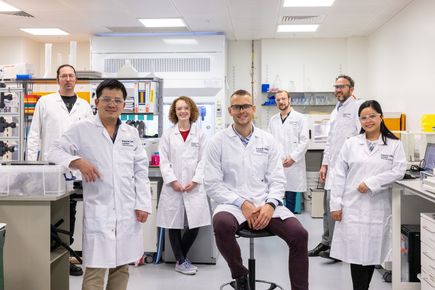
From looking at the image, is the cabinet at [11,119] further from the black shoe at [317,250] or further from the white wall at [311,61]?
the white wall at [311,61]

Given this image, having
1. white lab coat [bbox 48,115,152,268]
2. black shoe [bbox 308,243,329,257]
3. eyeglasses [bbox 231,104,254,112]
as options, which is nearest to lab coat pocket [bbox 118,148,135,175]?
white lab coat [bbox 48,115,152,268]

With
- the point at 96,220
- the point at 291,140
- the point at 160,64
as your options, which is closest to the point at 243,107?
the point at 96,220

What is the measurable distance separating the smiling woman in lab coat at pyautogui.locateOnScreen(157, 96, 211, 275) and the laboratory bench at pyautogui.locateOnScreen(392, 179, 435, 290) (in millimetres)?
1309

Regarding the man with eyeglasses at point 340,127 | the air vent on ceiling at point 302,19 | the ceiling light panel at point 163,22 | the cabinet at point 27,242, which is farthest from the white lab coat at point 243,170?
the ceiling light panel at point 163,22

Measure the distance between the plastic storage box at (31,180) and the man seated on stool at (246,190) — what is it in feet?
2.64

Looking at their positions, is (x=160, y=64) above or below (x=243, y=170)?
above

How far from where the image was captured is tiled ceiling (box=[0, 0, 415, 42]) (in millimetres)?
4863

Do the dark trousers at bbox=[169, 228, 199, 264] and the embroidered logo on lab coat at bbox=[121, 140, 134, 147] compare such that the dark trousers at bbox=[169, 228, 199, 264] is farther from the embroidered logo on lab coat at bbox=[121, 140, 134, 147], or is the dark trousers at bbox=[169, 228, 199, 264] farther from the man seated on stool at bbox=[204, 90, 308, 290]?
the embroidered logo on lab coat at bbox=[121, 140, 134, 147]

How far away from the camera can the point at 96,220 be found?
1.99 meters

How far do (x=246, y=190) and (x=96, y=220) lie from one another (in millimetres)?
831

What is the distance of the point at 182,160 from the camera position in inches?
124

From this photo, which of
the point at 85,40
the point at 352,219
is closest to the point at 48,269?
the point at 352,219

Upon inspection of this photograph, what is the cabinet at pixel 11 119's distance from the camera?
9.15ft

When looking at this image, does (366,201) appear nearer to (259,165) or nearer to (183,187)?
(259,165)
